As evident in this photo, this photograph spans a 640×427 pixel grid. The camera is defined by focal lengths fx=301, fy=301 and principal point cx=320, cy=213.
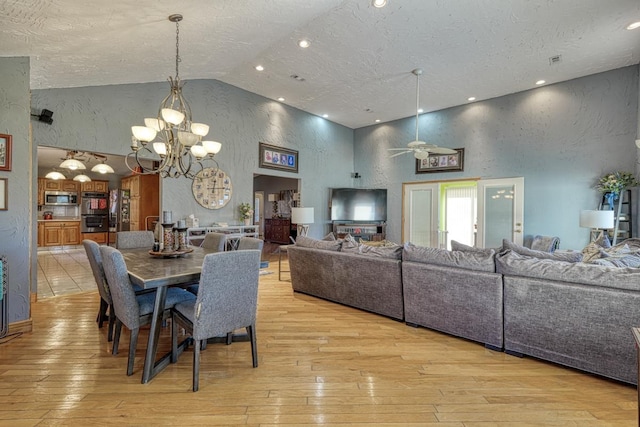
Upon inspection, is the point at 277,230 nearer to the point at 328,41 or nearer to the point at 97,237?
the point at 97,237

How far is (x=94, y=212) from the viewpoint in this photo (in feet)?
→ 29.7

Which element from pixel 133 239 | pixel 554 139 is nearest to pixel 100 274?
pixel 133 239

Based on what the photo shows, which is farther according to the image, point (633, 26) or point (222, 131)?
point (222, 131)

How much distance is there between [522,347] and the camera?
254 cm

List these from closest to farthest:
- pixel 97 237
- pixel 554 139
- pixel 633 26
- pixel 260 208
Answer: pixel 633 26 < pixel 554 139 < pixel 97 237 < pixel 260 208

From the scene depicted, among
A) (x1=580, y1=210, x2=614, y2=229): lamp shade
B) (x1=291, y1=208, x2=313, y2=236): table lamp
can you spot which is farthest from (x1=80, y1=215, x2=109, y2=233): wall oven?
(x1=580, y1=210, x2=614, y2=229): lamp shade

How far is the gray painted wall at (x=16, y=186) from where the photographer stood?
115 inches

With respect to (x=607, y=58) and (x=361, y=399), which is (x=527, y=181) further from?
(x=361, y=399)

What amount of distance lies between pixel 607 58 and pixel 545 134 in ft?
4.73

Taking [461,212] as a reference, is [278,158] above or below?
above

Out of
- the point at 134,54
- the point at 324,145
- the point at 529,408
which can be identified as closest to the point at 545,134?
the point at 324,145

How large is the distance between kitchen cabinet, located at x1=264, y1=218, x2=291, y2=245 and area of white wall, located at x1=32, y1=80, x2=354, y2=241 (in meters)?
2.39

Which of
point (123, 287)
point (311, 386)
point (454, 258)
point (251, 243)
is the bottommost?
point (311, 386)

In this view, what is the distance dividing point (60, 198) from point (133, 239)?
7.05 meters
